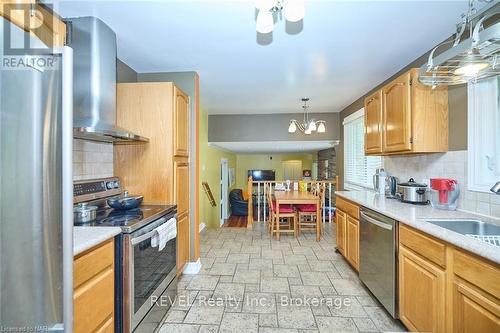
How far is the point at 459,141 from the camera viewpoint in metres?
2.10

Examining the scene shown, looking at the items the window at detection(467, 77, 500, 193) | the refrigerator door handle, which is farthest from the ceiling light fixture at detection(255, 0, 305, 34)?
the window at detection(467, 77, 500, 193)

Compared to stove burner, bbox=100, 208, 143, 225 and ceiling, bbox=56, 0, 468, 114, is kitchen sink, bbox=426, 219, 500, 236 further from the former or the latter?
stove burner, bbox=100, 208, 143, 225

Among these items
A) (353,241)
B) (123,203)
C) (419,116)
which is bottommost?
(353,241)

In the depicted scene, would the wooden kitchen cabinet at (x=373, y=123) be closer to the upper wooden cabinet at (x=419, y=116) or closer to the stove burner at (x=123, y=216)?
the upper wooden cabinet at (x=419, y=116)

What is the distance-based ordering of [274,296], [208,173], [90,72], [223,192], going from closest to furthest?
1. [90,72]
2. [274,296]
3. [208,173]
4. [223,192]

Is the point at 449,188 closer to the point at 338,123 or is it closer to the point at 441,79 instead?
the point at 441,79

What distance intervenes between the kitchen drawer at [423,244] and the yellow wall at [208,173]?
3.52m

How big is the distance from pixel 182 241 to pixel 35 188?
1916 millimetres

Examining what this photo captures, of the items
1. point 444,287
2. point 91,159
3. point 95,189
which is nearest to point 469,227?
point 444,287

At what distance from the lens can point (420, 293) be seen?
5.28ft

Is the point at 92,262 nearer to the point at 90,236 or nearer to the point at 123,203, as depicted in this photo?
the point at 90,236

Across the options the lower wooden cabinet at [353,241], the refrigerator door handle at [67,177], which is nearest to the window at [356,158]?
the lower wooden cabinet at [353,241]

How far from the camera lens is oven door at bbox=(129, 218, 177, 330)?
156 centimetres

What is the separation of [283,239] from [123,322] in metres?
3.05
